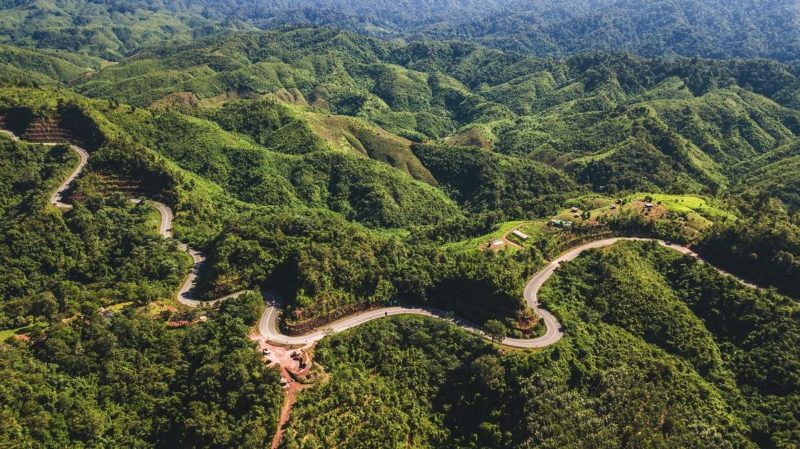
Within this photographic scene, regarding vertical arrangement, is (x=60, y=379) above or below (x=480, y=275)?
below

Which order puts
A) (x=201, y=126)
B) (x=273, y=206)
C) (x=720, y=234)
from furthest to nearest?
1. (x=201, y=126)
2. (x=273, y=206)
3. (x=720, y=234)

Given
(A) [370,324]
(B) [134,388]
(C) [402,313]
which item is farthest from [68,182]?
(C) [402,313]

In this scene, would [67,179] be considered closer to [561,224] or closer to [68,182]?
[68,182]

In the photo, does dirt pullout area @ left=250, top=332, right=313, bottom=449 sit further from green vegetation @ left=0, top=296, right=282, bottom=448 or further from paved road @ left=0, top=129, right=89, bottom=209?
paved road @ left=0, top=129, right=89, bottom=209

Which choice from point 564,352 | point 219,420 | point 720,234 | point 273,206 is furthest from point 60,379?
point 720,234

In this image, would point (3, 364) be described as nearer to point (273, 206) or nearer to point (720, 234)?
point (273, 206)
